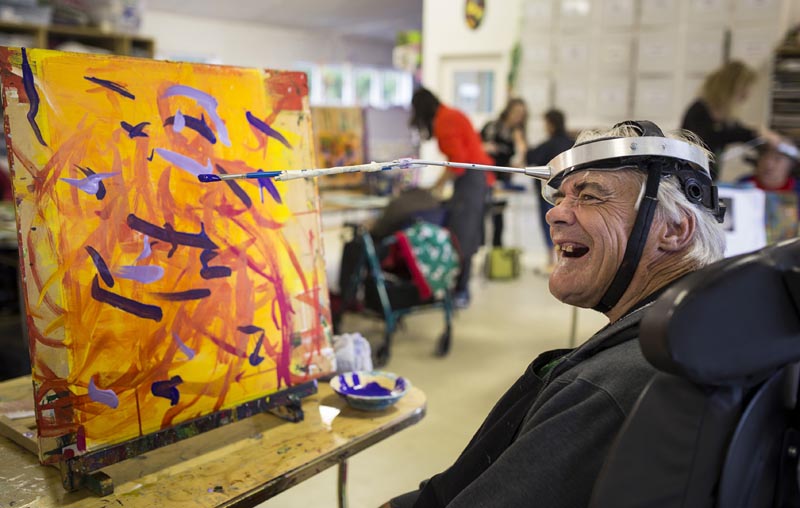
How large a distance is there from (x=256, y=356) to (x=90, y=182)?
0.45 m

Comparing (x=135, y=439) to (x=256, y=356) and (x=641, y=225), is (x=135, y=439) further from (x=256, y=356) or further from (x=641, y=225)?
(x=641, y=225)

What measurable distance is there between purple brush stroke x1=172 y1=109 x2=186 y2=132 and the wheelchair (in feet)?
2.99

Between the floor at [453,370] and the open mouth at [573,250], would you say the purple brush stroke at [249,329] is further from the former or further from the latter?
the floor at [453,370]

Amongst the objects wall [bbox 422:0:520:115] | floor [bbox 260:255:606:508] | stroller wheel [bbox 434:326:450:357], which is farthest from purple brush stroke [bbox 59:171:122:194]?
wall [bbox 422:0:520:115]

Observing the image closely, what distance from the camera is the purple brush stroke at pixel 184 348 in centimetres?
123

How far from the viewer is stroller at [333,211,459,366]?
360cm

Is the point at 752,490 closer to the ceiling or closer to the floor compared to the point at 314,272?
closer to the floor

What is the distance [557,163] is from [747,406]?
56 centimetres

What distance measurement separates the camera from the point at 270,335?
136cm

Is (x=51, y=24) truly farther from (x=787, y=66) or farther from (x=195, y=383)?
(x=787, y=66)

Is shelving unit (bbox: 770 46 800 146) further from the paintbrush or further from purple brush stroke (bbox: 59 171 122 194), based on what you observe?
purple brush stroke (bbox: 59 171 122 194)

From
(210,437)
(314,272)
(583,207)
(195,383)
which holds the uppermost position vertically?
(583,207)

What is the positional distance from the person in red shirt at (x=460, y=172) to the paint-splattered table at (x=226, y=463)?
2929 millimetres

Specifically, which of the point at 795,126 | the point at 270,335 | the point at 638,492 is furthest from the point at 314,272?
the point at 795,126
